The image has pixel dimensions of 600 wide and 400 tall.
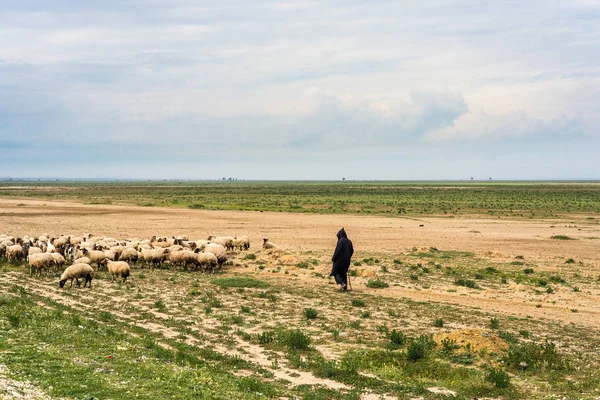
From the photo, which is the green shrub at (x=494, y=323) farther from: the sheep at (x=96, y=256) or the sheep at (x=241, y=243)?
the sheep at (x=241, y=243)

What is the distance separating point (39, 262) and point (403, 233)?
2949cm

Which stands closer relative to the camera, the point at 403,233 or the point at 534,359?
the point at 534,359

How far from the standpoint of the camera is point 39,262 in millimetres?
21656

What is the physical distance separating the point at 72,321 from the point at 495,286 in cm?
1726

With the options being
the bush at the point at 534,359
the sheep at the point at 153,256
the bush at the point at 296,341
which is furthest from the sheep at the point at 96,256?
the bush at the point at 534,359

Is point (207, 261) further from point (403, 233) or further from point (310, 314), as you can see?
point (403, 233)

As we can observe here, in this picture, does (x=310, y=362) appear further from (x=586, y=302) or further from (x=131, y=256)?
(x=131, y=256)

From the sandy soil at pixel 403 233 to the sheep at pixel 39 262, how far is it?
1181cm

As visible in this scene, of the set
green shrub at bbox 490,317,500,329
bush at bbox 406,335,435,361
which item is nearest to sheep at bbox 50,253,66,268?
bush at bbox 406,335,435,361

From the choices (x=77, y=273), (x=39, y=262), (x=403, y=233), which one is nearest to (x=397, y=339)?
(x=77, y=273)

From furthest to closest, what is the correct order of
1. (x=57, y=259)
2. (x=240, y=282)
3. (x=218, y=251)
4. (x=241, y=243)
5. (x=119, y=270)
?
(x=241, y=243) < (x=218, y=251) < (x=57, y=259) < (x=240, y=282) < (x=119, y=270)

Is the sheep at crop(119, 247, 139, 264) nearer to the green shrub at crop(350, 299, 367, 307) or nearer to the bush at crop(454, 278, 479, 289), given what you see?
the green shrub at crop(350, 299, 367, 307)

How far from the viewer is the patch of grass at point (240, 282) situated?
2073cm

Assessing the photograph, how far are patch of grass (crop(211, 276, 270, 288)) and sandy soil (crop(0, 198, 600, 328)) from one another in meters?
2.33
